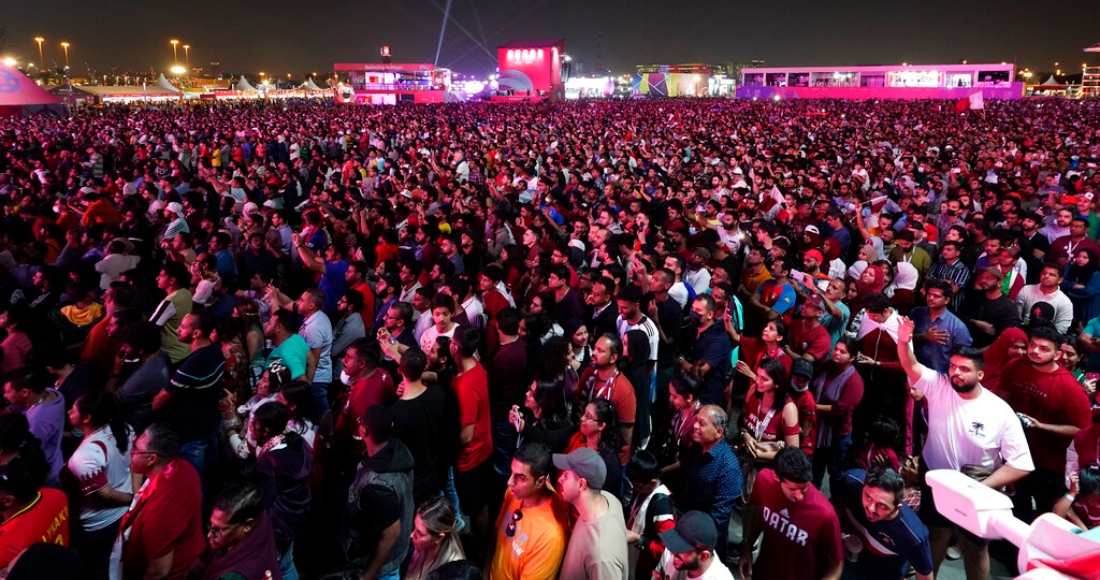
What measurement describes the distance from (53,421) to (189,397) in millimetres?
680

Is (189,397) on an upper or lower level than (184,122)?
lower

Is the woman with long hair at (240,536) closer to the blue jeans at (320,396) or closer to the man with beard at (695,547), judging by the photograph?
the man with beard at (695,547)

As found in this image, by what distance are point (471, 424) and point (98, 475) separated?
6.30 ft

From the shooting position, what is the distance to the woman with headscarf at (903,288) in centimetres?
590

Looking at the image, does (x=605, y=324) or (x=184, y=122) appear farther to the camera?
(x=184, y=122)

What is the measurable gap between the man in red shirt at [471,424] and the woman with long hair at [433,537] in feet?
3.82

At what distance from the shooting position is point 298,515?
10.9 feet

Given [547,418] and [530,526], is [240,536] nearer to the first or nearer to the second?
[530,526]

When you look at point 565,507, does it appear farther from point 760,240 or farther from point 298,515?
point 760,240

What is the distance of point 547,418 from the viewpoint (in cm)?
405

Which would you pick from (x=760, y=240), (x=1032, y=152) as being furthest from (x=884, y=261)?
(x=1032, y=152)

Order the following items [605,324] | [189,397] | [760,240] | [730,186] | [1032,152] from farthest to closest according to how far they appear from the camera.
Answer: [1032,152] < [730,186] < [760,240] < [605,324] < [189,397]

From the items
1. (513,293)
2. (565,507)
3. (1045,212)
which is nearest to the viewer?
(565,507)

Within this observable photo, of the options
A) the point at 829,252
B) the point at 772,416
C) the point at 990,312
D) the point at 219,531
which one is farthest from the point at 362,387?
the point at 829,252
